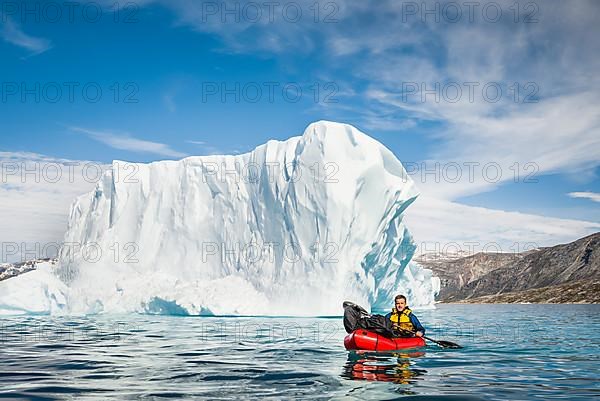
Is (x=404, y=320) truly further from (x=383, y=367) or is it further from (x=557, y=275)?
Answer: (x=557, y=275)

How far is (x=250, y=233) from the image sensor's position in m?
34.2

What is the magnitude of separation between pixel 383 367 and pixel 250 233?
23.4m

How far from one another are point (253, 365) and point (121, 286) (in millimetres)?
24088

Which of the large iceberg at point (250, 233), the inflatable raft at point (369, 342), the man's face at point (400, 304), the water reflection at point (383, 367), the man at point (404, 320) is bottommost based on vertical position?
the water reflection at point (383, 367)

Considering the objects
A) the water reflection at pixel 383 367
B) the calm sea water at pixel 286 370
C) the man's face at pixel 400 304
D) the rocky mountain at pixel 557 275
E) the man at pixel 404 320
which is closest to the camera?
the calm sea water at pixel 286 370

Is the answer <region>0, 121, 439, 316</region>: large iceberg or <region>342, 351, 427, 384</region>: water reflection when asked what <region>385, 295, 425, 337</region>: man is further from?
<region>0, 121, 439, 316</region>: large iceberg

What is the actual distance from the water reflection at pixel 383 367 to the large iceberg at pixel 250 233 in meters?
16.2

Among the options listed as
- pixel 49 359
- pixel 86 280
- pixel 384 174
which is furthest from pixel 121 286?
pixel 49 359

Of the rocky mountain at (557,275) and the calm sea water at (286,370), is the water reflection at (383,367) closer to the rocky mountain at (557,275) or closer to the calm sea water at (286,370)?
the calm sea water at (286,370)

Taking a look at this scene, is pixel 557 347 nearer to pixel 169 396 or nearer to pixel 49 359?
pixel 169 396

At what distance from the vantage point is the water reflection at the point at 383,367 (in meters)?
9.87

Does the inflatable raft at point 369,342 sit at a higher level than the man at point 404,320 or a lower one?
lower

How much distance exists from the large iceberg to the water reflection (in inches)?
637

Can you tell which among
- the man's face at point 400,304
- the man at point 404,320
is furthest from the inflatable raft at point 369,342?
the man's face at point 400,304
